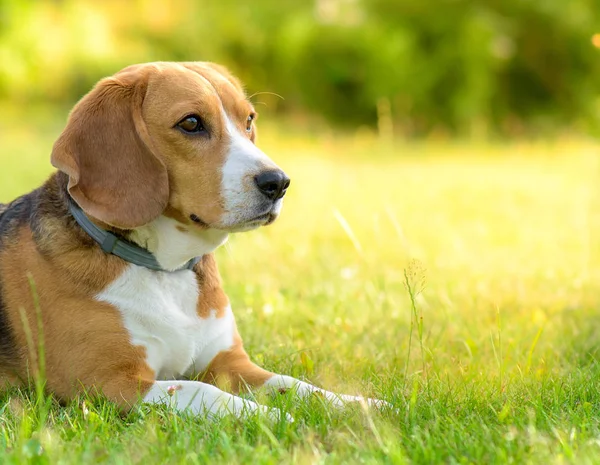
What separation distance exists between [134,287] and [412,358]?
1.52m

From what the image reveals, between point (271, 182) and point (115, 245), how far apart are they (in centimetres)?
75

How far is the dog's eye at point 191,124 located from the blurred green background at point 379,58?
12.9 metres

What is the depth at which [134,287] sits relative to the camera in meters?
3.57

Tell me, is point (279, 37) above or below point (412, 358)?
below

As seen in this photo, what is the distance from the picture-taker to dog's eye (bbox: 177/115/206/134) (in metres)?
3.61

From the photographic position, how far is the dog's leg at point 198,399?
321 cm

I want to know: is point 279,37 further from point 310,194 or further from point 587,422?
point 587,422

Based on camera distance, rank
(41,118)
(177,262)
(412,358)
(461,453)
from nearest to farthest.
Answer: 1. (461,453)
2. (177,262)
3. (412,358)
4. (41,118)

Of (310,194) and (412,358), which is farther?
(310,194)

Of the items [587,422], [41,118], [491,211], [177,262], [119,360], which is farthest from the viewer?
[41,118]

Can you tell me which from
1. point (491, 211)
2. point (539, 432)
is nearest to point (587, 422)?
point (539, 432)

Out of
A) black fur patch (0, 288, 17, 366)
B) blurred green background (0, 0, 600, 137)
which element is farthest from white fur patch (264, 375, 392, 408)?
blurred green background (0, 0, 600, 137)

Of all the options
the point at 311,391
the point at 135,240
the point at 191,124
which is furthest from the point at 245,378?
the point at 191,124

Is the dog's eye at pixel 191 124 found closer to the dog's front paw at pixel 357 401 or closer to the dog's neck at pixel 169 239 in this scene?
the dog's neck at pixel 169 239
